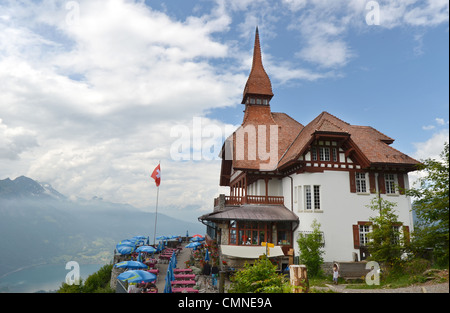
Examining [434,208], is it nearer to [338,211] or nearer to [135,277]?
[338,211]

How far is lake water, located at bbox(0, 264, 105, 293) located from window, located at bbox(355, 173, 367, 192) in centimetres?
12445

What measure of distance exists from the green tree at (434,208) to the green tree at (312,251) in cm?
693

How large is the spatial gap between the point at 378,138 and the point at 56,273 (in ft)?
632

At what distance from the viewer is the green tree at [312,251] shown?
1967 cm

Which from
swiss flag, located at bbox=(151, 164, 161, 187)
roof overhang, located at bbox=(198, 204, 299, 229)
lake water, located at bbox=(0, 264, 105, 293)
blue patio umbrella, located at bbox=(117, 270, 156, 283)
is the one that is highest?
swiss flag, located at bbox=(151, 164, 161, 187)

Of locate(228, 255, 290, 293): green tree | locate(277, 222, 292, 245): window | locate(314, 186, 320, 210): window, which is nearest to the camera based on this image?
locate(228, 255, 290, 293): green tree

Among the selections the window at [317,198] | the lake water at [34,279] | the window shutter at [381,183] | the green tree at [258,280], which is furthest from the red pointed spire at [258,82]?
the lake water at [34,279]

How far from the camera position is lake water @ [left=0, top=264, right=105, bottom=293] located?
13131 cm

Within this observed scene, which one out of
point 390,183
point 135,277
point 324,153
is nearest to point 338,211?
point 324,153

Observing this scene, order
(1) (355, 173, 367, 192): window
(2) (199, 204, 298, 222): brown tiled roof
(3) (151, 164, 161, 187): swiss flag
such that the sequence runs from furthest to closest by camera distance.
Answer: (3) (151, 164, 161, 187): swiss flag < (2) (199, 204, 298, 222): brown tiled roof < (1) (355, 173, 367, 192): window

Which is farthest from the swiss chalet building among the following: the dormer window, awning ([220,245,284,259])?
the dormer window

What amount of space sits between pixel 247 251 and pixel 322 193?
678 cm

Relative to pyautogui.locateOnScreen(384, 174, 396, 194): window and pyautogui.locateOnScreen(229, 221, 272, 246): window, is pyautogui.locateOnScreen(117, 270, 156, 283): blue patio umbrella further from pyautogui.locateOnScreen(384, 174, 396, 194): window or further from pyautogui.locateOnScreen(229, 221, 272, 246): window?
pyautogui.locateOnScreen(384, 174, 396, 194): window
